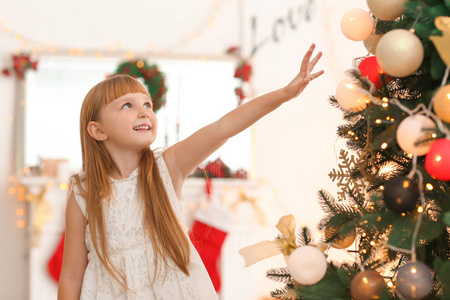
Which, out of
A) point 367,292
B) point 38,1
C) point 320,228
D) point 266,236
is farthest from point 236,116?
point 38,1

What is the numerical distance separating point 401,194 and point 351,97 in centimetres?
26

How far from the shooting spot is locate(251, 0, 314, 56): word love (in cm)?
356

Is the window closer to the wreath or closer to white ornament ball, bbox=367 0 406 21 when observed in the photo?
the wreath

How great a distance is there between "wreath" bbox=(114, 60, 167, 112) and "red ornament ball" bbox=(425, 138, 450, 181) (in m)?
2.57

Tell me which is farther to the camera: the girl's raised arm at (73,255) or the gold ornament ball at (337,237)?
the girl's raised arm at (73,255)

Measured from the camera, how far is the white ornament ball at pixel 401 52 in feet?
2.59

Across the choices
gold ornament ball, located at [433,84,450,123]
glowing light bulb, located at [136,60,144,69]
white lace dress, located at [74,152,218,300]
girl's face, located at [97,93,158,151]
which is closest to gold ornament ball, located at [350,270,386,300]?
gold ornament ball, located at [433,84,450,123]

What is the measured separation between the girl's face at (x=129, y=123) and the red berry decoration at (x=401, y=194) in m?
0.72

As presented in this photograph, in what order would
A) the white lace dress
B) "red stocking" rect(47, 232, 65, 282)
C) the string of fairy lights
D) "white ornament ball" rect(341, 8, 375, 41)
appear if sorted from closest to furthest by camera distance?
"white ornament ball" rect(341, 8, 375, 41) < the white lace dress < "red stocking" rect(47, 232, 65, 282) < the string of fairy lights

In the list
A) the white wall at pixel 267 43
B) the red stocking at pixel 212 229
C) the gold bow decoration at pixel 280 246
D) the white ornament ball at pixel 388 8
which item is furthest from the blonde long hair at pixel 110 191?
the white wall at pixel 267 43

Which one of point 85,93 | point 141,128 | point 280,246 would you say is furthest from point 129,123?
point 85,93

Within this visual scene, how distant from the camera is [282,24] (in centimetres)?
361

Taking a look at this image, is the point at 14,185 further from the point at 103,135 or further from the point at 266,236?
the point at 103,135

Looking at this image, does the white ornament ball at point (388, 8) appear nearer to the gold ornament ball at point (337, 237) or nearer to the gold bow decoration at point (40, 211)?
the gold ornament ball at point (337, 237)
